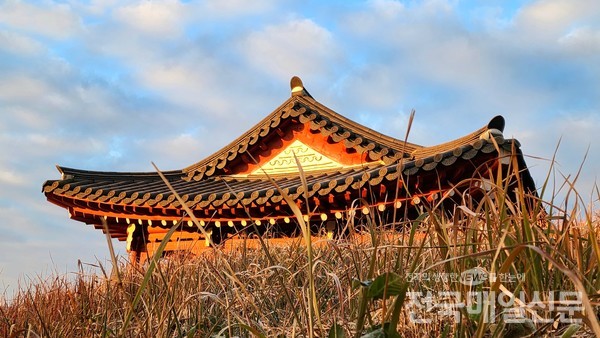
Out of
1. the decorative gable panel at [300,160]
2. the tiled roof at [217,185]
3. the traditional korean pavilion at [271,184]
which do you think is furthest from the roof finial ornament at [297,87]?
the tiled roof at [217,185]

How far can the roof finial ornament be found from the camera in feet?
30.9

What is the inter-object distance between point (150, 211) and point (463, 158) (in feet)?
14.4

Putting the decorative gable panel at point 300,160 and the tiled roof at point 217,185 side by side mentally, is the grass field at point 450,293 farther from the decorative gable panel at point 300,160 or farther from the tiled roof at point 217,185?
the decorative gable panel at point 300,160

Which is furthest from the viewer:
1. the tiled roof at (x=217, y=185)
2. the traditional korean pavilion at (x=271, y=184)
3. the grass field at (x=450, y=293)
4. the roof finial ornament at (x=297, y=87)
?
the roof finial ornament at (x=297, y=87)

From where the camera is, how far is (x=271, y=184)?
8.41m

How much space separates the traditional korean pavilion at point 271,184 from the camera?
650 cm

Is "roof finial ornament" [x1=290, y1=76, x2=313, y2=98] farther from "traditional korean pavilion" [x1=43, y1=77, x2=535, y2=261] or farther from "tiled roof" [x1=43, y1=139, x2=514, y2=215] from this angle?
"tiled roof" [x1=43, y1=139, x2=514, y2=215]

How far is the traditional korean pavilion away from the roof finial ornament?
2cm

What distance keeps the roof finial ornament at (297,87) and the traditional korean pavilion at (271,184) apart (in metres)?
0.02

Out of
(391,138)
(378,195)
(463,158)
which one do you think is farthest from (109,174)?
(463,158)

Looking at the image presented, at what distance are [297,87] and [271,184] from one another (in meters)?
1.94

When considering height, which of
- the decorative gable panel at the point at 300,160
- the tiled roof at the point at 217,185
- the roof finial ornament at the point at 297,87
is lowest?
the tiled roof at the point at 217,185

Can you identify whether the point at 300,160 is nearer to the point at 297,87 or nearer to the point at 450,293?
the point at 297,87

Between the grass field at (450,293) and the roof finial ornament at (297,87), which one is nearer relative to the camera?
the grass field at (450,293)
